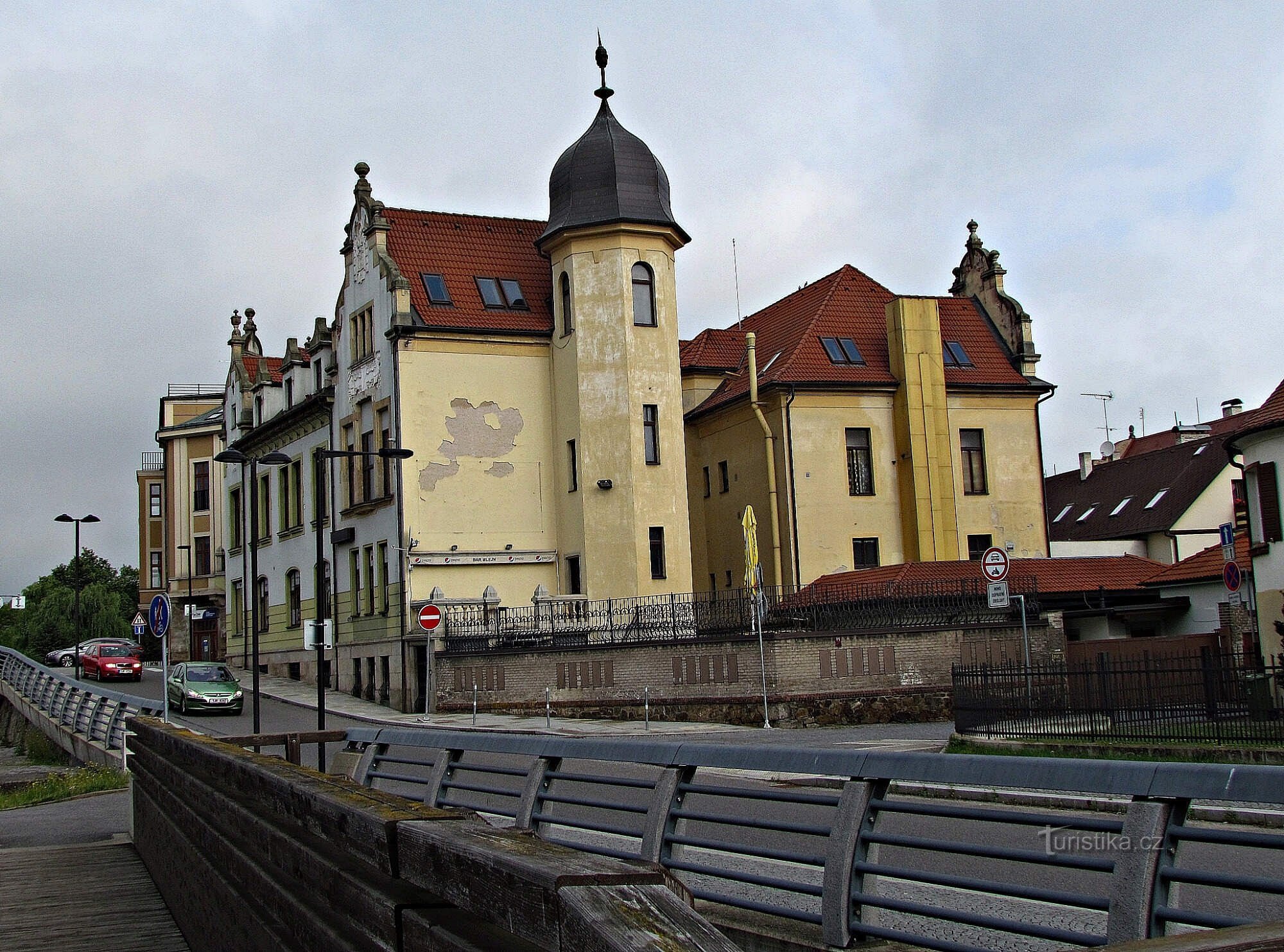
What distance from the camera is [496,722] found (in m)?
33.1

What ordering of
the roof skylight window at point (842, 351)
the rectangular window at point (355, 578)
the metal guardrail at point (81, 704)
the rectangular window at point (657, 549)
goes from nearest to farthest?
the metal guardrail at point (81, 704) < the rectangular window at point (657, 549) < the rectangular window at point (355, 578) < the roof skylight window at point (842, 351)

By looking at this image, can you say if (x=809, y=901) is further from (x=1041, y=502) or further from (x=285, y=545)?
(x=285, y=545)

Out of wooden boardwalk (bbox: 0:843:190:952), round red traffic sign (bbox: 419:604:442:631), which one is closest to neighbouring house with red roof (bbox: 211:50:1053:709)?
round red traffic sign (bbox: 419:604:442:631)

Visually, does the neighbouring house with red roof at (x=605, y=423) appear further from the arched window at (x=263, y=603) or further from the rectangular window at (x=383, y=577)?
the arched window at (x=263, y=603)

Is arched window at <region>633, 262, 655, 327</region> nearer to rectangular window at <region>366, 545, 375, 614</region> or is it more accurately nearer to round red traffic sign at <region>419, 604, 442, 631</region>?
round red traffic sign at <region>419, 604, 442, 631</region>

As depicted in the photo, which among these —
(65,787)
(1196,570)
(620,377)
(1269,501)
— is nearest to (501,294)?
(620,377)

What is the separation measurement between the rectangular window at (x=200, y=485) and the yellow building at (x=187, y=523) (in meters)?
0.04

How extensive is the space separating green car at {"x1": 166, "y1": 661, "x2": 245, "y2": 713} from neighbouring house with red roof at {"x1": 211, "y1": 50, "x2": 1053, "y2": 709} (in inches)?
137

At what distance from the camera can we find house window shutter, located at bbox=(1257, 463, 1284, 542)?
28.1 meters

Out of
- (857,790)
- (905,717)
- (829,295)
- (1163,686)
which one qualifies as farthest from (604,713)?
(857,790)

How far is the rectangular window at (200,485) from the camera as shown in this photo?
79.8 m

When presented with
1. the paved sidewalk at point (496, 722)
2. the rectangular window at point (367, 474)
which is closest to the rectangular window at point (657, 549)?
the paved sidewalk at point (496, 722)

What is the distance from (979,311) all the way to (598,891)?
164 feet

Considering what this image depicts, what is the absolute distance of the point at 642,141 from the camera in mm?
41562
